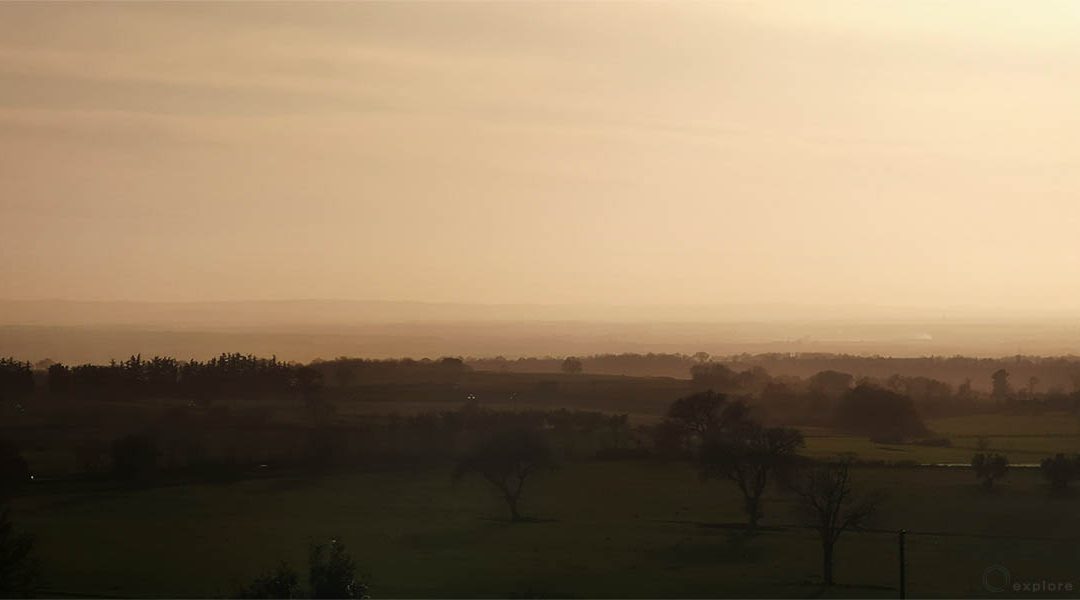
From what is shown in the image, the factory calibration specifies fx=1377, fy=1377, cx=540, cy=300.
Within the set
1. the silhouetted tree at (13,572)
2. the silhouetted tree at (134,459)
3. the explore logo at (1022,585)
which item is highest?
the silhouetted tree at (134,459)

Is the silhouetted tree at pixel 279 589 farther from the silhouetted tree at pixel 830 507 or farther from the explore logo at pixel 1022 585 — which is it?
the explore logo at pixel 1022 585

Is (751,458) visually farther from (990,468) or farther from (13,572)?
(13,572)

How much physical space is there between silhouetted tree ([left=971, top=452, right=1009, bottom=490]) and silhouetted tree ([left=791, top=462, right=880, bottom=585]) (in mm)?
11497

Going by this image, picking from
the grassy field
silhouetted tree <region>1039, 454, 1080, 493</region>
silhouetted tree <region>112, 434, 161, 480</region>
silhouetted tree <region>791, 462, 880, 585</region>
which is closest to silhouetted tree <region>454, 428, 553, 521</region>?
silhouetted tree <region>791, 462, 880, 585</region>

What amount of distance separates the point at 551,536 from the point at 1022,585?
75.7 feet

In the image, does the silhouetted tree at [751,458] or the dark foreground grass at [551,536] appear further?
the silhouetted tree at [751,458]

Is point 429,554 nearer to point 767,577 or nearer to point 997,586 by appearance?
point 767,577

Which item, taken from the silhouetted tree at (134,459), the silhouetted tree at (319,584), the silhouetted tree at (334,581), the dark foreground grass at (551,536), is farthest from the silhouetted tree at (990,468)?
the silhouetted tree at (134,459)

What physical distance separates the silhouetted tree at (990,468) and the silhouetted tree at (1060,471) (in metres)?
2.32

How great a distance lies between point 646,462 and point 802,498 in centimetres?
2667

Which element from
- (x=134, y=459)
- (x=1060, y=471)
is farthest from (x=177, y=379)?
(x=1060, y=471)

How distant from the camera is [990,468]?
83.2m

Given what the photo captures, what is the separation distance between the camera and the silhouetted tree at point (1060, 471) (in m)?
77.7

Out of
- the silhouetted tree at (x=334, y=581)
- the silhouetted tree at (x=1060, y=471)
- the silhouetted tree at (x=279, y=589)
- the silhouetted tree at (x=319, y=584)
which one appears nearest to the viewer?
the silhouetted tree at (x=279, y=589)
